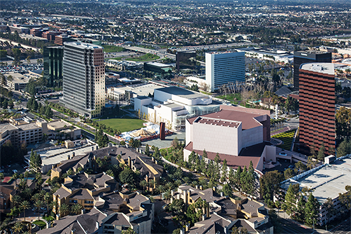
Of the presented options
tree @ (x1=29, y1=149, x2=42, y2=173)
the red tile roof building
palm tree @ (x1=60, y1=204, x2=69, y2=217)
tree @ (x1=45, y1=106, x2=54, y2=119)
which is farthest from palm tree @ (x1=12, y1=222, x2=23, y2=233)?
tree @ (x1=45, y1=106, x2=54, y2=119)

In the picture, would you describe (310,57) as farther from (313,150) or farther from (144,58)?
(144,58)

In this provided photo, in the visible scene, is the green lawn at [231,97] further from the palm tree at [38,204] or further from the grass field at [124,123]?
the palm tree at [38,204]

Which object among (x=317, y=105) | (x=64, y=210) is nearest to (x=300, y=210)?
(x=317, y=105)

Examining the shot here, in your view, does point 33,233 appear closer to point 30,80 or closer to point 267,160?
point 267,160

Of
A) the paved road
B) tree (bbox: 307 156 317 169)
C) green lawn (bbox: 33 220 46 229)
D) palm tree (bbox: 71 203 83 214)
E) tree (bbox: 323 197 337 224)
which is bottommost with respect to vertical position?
the paved road

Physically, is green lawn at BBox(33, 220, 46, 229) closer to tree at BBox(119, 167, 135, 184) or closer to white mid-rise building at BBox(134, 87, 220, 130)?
tree at BBox(119, 167, 135, 184)

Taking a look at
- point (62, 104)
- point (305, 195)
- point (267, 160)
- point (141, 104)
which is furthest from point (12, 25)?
point (305, 195)
